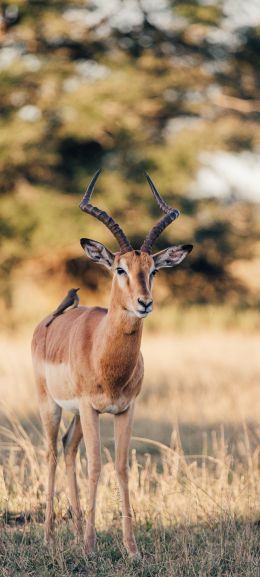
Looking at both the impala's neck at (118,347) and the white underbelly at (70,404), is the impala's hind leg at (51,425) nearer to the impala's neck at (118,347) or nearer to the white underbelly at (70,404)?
the white underbelly at (70,404)

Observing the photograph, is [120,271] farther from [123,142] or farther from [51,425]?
[123,142]

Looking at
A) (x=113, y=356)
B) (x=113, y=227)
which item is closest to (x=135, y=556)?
(x=113, y=356)

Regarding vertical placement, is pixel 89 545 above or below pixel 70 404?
below

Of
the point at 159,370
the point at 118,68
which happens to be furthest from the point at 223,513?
the point at 118,68

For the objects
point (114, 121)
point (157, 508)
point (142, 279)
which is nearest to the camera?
point (142, 279)

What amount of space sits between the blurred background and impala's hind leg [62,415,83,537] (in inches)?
517

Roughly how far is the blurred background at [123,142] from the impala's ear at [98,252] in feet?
45.4

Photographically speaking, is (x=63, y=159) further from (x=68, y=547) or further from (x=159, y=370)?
(x=68, y=547)

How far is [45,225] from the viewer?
21391mm

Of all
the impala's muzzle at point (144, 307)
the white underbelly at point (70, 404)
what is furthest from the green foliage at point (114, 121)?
the impala's muzzle at point (144, 307)

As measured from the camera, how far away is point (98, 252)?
563 cm

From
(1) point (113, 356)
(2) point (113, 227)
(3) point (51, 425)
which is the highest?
(2) point (113, 227)

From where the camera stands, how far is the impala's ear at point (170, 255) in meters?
5.54

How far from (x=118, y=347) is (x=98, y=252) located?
22.2 inches
